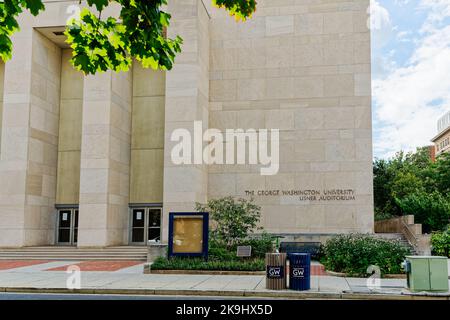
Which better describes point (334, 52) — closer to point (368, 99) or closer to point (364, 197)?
point (368, 99)

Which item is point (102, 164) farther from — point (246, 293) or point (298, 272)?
point (298, 272)

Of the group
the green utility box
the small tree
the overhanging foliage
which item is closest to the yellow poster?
the small tree

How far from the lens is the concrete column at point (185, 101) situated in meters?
26.9

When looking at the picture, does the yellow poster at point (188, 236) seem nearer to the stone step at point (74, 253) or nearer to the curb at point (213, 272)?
the curb at point (213, 272)

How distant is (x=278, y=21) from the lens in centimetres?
3009

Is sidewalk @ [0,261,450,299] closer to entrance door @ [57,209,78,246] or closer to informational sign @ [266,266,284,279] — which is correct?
informational sign @ [266,266,284,279]

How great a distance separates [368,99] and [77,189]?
18033 millimetres

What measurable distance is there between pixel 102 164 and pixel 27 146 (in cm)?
441

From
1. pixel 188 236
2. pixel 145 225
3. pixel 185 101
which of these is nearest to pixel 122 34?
pixel 188 236

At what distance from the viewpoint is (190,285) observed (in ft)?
49.9

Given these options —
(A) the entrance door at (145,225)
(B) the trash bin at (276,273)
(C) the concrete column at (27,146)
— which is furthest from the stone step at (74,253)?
(B) the trash bin at (276,273)

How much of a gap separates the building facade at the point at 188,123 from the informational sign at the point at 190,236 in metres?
6.68

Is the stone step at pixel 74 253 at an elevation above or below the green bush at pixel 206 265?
below

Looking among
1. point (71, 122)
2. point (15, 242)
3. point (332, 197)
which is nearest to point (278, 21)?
point (332, 197)
